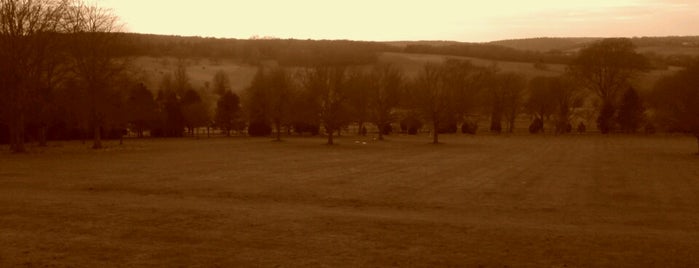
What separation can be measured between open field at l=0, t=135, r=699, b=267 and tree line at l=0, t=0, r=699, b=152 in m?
10.6

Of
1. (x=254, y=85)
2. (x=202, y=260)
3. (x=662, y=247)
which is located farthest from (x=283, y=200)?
(x=254, y=85)

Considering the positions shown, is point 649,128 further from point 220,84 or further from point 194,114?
point 220,84

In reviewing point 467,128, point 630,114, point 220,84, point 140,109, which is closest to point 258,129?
point 140,109

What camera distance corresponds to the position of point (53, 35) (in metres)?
44.5

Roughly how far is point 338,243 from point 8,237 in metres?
7.18

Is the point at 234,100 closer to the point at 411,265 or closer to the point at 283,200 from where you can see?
the point at 283,200

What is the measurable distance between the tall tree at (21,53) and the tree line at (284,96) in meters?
0.07

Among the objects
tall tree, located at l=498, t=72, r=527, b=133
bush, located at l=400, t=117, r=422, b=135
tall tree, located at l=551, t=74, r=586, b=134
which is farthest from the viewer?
tall tree, located at l=498, t=72, r=527, b=133

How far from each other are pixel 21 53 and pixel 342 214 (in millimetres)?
31959

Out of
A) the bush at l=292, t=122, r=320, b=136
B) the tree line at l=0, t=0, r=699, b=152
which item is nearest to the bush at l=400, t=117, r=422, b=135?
the tree line at l=0, t=0, r=699, b=152

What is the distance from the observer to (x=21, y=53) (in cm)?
4228

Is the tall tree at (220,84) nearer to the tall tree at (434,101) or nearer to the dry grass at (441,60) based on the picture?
the dry grass at (441,60)

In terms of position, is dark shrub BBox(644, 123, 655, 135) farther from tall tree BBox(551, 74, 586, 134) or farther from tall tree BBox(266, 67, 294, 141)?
tall tree BBox(266, 67, 294, 141)

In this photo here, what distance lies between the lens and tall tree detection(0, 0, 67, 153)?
136ft
